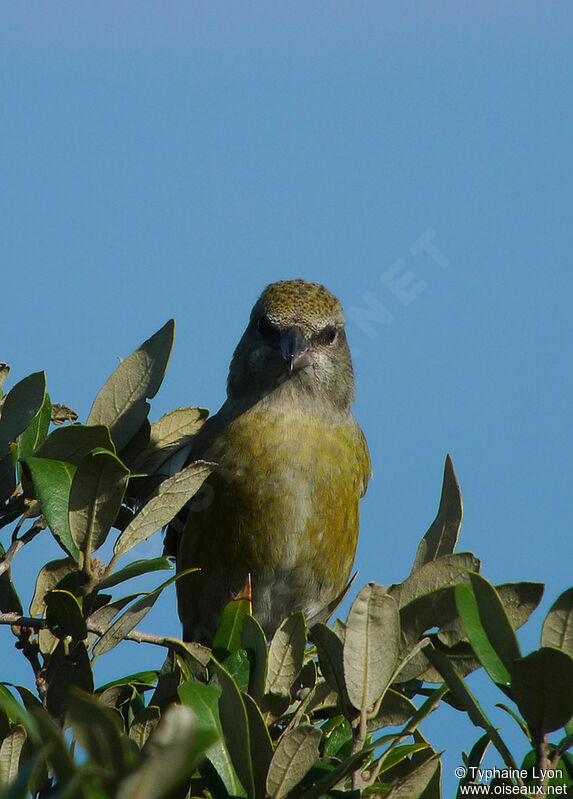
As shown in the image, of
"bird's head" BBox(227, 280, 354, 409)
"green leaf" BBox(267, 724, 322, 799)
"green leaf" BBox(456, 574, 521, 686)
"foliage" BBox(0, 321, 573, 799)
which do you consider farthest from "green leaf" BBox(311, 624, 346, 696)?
"bird's head" BBox(227, 280, 354, 409)

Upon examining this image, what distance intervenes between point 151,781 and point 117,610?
136 cm

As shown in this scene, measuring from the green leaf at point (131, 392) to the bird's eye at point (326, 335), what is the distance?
6.78ft

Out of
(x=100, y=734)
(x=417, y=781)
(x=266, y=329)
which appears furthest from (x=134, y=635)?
(x=266, y=329)

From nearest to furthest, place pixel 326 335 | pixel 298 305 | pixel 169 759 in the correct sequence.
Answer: pixel 169 759 → pixel 298 305 → pixel 326 335

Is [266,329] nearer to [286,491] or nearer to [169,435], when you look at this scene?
[286,491]

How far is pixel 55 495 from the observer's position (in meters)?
2.57

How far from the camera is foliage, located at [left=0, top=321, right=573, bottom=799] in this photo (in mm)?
1995

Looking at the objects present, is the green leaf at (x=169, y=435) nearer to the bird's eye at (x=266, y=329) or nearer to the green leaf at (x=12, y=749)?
the green leaf at (x=12, y=749)

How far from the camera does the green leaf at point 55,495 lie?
2539mm

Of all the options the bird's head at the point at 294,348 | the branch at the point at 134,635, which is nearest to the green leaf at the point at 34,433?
the branch at the point at 134,635

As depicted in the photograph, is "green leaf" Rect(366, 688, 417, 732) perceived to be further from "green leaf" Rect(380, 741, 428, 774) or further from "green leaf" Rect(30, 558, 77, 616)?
"green leaf" Rect(30, 558, 77, 616)

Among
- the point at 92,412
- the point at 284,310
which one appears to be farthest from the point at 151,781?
the point at 284,310

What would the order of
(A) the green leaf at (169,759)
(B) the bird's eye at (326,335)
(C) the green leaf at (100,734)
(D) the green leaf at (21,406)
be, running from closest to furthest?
(A) the green leaf at (169,759), (C) the green leaf at (100,734), (D) the green leaf at (21,406), (B) the bird's eye at (326,335)

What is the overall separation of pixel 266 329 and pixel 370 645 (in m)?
3.00
